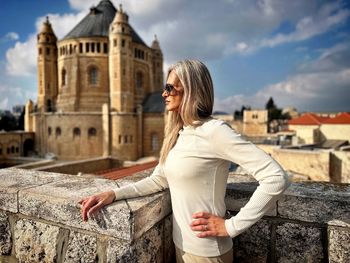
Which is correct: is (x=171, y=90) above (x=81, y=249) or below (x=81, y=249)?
above

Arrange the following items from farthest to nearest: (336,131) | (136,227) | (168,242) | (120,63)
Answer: (120,63)
(336,131)
(168,242)
(136,227)

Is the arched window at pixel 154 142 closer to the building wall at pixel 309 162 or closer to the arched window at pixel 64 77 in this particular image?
the arched window at pixel 64 77

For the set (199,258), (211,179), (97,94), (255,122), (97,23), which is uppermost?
(97,23)

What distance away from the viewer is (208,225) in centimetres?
161

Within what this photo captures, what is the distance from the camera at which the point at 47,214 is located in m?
1.87

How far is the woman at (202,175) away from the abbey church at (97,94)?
3046cm

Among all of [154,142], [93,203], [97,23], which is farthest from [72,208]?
[97,23]

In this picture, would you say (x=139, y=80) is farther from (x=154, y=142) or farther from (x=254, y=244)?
(x=254, y=244)

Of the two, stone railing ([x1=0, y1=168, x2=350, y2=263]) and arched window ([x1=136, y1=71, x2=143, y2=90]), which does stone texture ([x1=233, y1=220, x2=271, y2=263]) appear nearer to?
stone railing ([x1=0, y1=168, x2=350, y2=263])

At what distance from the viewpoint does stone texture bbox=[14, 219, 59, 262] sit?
1892mm

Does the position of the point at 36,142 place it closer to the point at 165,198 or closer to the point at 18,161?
the point at 18,161

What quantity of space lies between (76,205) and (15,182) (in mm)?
874

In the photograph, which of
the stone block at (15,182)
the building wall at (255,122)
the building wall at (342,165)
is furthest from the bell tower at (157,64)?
the stone block at (15,182)

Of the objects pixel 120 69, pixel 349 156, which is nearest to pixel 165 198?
pixel 349 156
